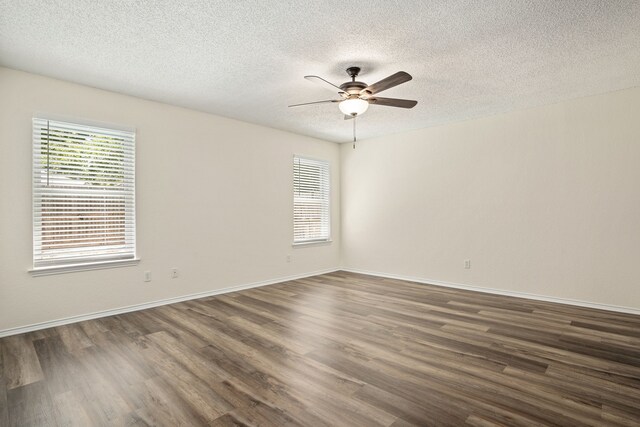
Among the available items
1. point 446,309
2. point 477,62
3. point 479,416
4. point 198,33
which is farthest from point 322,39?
point 446,309

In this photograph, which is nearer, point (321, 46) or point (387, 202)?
point (321, 46)

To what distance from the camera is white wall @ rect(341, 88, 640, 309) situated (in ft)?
12.8

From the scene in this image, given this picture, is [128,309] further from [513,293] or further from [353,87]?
[513,293]

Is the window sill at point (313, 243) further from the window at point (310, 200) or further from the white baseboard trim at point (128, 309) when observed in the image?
the white baseboard trim at point (128, 309)

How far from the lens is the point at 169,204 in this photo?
4316mm

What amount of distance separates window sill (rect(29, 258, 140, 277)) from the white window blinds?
6cm

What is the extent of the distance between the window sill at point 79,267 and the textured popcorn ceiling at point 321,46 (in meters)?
1.95

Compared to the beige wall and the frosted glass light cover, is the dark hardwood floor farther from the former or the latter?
the frosted glass light cover

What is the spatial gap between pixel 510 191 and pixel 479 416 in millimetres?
3613

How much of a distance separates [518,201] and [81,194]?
212 inches

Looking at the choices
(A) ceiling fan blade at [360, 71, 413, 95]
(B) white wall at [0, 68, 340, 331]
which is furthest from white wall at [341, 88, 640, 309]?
(A) ceiling fan blade at [360, 71, 413, 95]

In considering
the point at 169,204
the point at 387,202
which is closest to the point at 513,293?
the point at 387,202

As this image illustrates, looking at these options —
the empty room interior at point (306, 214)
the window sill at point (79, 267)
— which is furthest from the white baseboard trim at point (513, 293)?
the window sill at point (79, 267)

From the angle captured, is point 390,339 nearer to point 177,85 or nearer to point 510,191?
point 510,191
